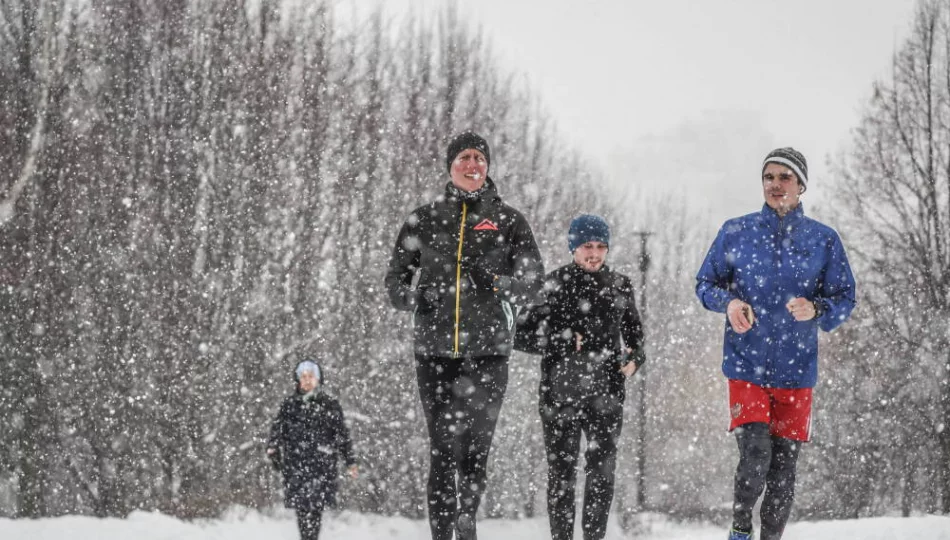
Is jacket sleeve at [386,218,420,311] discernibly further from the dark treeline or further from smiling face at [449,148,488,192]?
the dark treeline

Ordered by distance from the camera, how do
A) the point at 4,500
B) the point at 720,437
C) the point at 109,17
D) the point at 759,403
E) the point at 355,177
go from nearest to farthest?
the point at 759,403 < the point at 4,500 < the point at 109,17 < the point at 355,177 < the point at 720,437

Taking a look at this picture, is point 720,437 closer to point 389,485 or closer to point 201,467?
point 389,485

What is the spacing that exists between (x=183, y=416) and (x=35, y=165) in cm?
447

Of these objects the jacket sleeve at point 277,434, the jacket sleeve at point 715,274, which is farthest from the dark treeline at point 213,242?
the jacket sleeve at point 715,274

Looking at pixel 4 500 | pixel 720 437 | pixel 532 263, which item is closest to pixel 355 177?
pixel 4 500

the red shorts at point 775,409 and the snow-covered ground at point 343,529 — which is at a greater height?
the red shorts at point 775,409

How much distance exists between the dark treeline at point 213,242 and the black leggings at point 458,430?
9.89m

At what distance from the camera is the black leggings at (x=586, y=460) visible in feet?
16.1

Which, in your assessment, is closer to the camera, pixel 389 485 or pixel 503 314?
pixel 503 314

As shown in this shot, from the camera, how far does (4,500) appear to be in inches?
520

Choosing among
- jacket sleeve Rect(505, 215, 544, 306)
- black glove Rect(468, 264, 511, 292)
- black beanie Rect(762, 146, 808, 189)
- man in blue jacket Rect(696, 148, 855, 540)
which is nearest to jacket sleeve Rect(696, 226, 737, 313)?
man in blue jacket Rect(696, 148, 855, 540)

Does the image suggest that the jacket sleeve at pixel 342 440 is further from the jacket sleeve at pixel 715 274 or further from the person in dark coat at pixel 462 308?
the jacket sleeve at pixel 715 274

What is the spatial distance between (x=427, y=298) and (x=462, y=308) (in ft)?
0.60

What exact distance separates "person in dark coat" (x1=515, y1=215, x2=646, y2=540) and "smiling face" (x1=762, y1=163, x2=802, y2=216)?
1054mm
